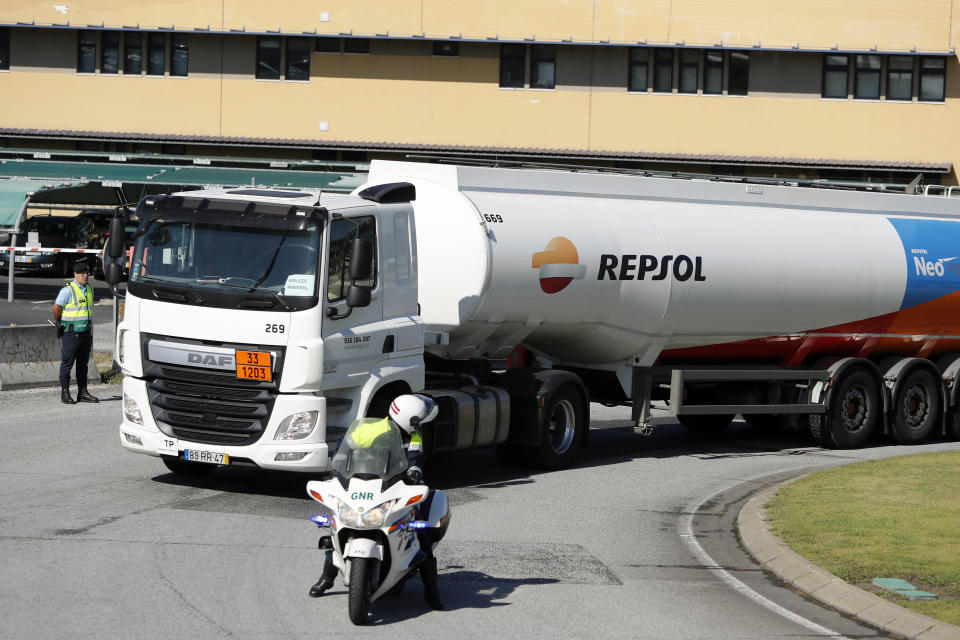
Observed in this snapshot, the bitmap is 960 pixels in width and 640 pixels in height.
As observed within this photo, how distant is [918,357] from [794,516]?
8.33 m

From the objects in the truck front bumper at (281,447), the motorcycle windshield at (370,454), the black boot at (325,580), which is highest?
the motorcycle windshield at (370,454)

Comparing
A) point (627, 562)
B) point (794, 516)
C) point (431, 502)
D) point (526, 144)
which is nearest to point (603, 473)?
point (794, 516)

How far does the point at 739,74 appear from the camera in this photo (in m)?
49.2

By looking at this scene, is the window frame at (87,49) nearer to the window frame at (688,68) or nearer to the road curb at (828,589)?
the window frame at (688,68)

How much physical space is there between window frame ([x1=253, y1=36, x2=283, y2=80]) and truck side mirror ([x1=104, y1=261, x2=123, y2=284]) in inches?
1507

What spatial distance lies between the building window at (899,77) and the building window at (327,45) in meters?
20.7

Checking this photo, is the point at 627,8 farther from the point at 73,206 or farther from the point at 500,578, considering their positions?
the point at 500,578

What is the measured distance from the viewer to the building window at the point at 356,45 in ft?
164

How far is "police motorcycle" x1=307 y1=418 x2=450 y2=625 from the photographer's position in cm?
840

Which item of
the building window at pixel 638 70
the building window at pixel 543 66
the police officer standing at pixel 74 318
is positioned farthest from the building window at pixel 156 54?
the police officer standing at pixel 74 318

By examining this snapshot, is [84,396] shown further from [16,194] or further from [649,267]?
[16,194]

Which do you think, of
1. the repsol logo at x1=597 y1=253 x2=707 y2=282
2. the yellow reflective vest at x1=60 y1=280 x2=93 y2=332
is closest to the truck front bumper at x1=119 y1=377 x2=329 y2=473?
the repsol logo at x1=597 y1=253 x2=707 y2=282

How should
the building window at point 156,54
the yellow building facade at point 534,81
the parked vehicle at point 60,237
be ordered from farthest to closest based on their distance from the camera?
the building window at point 156,54
the yellow building facade at point 534,81
the parked vehicle at point 60,237

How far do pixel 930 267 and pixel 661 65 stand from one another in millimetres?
30865
